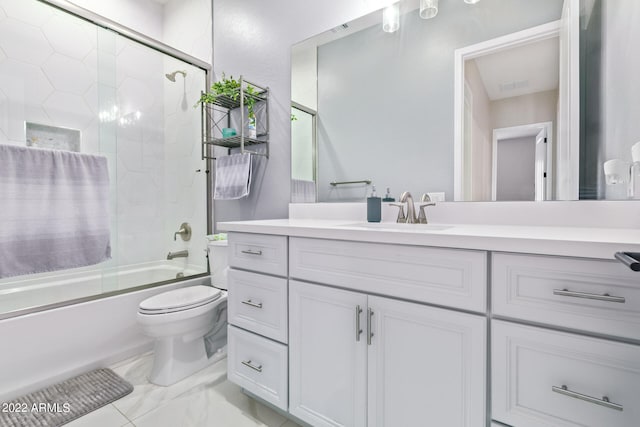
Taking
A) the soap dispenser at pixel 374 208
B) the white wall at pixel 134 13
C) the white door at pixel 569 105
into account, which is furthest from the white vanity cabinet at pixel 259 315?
the white wall at pixel 134 13

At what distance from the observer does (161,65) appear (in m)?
2.32

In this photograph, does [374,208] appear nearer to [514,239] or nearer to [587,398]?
[514,239]

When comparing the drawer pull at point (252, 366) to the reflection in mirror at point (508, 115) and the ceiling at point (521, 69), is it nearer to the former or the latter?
the reflection in mirror at point (508, 115)

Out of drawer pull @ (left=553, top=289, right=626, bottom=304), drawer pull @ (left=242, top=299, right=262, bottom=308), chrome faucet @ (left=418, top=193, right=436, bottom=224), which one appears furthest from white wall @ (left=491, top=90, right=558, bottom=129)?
drawer pull @ (left=242, top=299, right=262, bottom=308)

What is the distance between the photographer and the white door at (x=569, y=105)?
111 cm

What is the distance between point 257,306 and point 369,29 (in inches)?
57.9

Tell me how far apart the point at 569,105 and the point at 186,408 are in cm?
206

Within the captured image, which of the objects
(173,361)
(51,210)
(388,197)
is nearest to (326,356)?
(388,197)

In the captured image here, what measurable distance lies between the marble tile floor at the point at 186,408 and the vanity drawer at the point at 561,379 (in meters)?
0.93

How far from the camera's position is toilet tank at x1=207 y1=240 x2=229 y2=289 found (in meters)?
1.96

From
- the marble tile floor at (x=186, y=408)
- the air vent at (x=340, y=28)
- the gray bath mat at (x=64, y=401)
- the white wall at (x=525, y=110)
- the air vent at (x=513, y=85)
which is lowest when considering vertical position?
the marble tile floor at (x=186, y=408)

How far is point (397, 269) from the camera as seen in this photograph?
0.95m

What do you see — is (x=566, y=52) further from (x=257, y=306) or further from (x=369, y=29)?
(x=257, y=306)

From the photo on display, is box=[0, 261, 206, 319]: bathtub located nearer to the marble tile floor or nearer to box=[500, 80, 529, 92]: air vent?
the marble tile floor
